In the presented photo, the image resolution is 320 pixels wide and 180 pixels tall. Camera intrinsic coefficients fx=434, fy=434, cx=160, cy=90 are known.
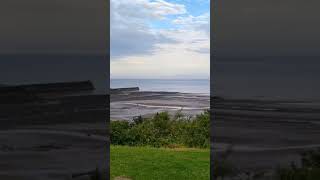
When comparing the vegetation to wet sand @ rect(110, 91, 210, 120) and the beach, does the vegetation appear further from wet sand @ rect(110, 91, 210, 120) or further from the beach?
wet sand @ rect(110, 91, 210, 120)

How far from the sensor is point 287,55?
2674 millimetres

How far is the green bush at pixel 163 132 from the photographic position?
5496mm

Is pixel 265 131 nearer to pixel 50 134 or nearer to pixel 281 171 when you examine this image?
pixel 281 171

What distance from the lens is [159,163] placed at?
4.46 metres

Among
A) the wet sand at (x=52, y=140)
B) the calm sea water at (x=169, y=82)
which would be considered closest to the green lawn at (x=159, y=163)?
the calm sea water at (x=169, y=82)

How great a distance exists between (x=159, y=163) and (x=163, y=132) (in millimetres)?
1263

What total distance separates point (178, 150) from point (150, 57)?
53.7 inches

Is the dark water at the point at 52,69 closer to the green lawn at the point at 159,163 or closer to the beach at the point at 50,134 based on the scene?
the beach at the point at 50,134

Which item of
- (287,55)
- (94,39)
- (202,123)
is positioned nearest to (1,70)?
(94,39)

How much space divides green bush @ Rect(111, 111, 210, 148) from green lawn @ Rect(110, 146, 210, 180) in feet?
1.15

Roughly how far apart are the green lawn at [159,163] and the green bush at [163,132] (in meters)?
0.35

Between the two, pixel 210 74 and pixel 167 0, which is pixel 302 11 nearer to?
pixel 210 74

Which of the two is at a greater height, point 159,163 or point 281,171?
point 281,171

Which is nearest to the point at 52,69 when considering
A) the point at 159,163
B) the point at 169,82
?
the point at 159,163
